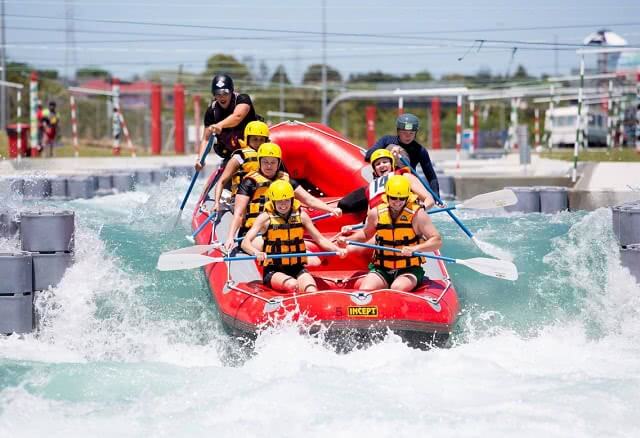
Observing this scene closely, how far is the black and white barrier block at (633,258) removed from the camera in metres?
7.57

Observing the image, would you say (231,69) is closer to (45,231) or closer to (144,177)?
(144,177)

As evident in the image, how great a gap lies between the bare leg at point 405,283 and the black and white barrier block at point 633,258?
1820mm

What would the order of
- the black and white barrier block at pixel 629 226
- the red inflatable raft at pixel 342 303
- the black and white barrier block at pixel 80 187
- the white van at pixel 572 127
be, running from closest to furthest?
the red inflatable raft at pixel 342 303 → the black and white barrier block at pixel 629 226 → the black and white barrier block at pixel 80 187 → the white van at pixel 572 127

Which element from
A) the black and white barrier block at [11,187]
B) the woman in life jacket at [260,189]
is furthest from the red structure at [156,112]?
the woman in life jacket at [260,189]

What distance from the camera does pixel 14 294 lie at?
732 centimetres

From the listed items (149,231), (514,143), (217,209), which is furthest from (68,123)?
(217,209)

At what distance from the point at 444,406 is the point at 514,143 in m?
20.7

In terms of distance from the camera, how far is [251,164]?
8.45m

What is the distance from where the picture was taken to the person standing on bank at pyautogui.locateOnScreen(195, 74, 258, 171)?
908 cm

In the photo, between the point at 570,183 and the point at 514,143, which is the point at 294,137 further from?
the point at 514,143

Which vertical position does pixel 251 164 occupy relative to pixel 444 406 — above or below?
above

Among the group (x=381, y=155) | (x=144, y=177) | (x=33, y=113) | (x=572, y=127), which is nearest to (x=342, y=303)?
(x=381, y=155)

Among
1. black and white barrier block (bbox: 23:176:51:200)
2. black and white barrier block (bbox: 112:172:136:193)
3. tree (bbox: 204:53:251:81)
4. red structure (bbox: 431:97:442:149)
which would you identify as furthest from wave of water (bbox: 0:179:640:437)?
red structure (bbox: 431:97:442:149)

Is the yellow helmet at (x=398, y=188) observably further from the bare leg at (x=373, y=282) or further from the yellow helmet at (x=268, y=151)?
the yellow helmet at (x=268, y=151)
